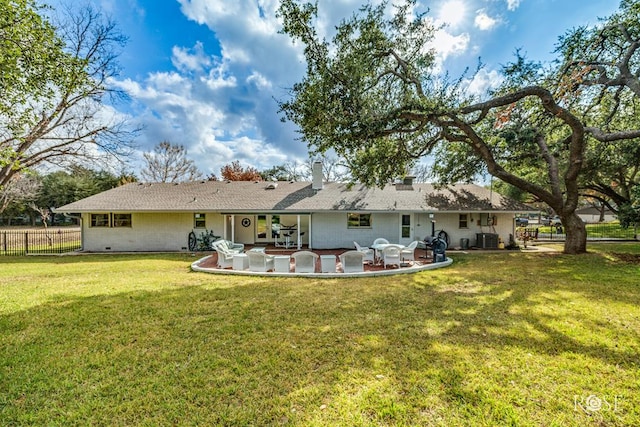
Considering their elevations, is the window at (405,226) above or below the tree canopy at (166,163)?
below

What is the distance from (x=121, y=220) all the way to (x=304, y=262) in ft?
41.2

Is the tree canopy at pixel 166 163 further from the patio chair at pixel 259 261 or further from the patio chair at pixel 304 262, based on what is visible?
the patio chair at pixel 304 262

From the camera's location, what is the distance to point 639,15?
10531 millimetres

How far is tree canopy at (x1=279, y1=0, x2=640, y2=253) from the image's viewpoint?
9.79 meters

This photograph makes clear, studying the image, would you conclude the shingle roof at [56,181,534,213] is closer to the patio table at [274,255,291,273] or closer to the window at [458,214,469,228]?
the window at [458,214,469,228]

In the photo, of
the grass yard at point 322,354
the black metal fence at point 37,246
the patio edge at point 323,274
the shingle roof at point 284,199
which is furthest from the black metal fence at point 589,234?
the black metal fence at point 37,246

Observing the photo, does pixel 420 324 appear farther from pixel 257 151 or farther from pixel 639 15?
pixel 257 151

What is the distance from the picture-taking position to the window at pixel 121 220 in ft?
51.9

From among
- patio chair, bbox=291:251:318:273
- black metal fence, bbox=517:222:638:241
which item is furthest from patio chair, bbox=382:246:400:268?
black metal fence, bbox=517:222:638:241

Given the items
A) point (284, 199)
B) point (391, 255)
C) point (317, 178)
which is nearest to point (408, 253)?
point (391, 255)

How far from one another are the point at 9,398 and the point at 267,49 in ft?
44.2

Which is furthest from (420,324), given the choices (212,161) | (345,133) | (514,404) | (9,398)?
(212,161)

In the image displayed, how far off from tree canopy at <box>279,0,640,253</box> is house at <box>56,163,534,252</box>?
258 cm

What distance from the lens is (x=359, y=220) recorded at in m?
16.0
